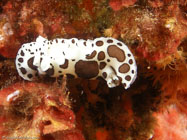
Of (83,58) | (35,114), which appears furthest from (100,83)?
(35,114)

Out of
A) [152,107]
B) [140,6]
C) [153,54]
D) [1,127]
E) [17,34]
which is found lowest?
[152,107]

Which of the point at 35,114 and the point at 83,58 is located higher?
the point at 83,58

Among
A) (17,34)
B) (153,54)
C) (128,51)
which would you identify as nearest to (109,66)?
(128,51)

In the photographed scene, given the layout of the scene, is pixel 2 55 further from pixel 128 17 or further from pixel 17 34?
A: pixel 128 17

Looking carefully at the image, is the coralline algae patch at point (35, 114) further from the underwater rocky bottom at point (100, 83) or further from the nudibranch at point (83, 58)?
the nudibranch at point (83, 58)

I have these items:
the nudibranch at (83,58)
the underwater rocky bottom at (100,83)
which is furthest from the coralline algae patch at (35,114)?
the nudibranch at (83,58)

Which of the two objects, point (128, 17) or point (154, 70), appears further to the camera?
point (154, 70)

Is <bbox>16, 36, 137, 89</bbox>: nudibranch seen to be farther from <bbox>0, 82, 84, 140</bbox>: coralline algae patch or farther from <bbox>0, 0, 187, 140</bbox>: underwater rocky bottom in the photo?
<bbox>0, 82, 84, 140</bbox>: coralline algae patch

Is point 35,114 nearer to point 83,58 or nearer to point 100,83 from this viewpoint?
point 83,58

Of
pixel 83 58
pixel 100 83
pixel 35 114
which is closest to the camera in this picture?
pixel 35 114
